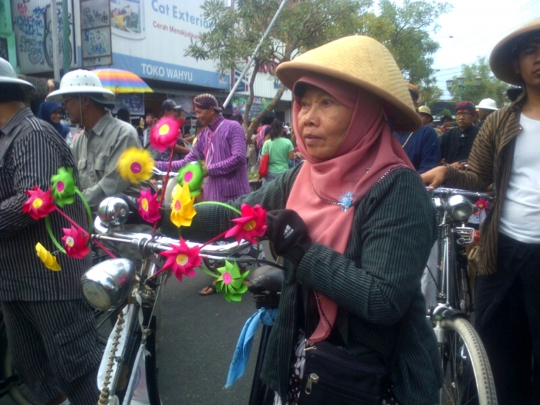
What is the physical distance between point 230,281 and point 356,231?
1.25 ft

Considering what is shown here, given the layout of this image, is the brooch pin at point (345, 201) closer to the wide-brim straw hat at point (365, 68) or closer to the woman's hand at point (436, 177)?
the wide-brim straw hat at point (365, 68)

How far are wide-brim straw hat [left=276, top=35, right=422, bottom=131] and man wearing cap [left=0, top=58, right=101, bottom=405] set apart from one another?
1.26 metres

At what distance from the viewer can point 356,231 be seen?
1.38 metres

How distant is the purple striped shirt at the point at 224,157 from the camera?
4594 mm

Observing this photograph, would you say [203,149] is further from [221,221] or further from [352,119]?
[352,119]

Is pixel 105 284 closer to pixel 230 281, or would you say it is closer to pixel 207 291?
pixel 230 281

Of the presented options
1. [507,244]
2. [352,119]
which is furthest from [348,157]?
[507,244]

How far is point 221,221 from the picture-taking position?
5.50 feet

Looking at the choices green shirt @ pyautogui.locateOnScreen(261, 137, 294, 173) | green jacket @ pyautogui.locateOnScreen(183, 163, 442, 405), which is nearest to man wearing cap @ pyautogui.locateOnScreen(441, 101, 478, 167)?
green shirt @ pyautogui.locateOnScreen(261, 137, 294, 173)

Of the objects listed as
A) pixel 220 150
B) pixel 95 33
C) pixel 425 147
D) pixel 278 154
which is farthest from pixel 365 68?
pixel 95 33

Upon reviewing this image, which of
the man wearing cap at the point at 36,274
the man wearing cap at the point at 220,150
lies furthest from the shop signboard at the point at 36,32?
the man wearing cap at the point at 36,274

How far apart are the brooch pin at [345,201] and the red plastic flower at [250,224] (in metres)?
0.27

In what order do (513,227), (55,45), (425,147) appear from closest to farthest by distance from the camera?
(513,227) < (425,147) < (55,45)

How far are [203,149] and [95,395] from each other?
113 inches
